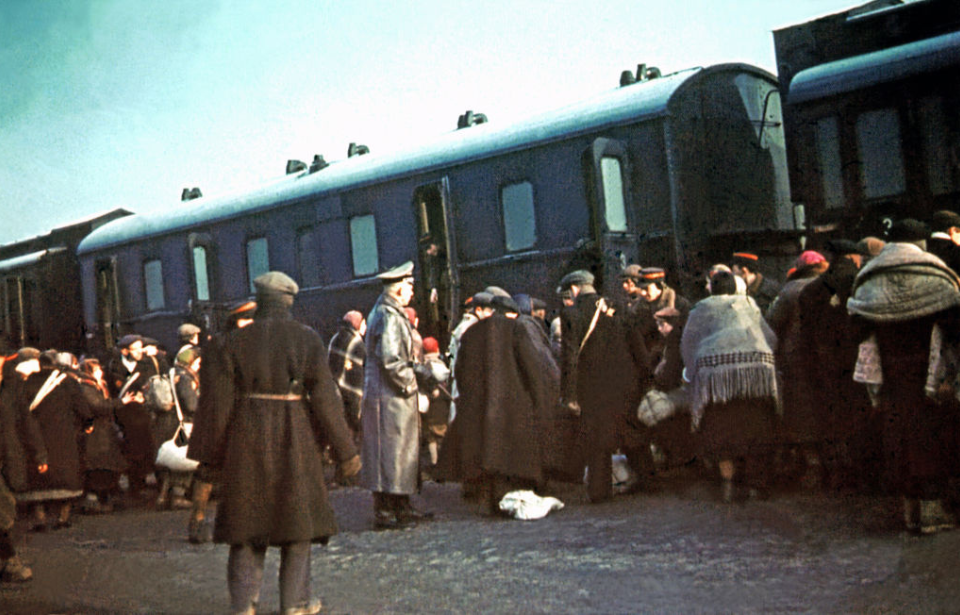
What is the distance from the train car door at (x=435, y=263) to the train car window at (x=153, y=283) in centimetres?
700

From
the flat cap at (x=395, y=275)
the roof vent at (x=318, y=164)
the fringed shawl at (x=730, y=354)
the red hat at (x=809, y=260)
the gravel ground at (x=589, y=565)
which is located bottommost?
the gravel ground at (x=589, y=565)

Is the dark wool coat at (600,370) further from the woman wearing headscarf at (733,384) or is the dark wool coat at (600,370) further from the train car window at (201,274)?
the train car window at (201,274)

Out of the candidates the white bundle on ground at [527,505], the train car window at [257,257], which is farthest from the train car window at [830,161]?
the train car window at [257,257]

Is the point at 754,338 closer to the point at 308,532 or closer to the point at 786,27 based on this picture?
the point at 308,532

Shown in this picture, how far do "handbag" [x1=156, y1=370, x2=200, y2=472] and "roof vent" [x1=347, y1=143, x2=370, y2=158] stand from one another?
8882mm

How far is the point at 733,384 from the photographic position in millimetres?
8773

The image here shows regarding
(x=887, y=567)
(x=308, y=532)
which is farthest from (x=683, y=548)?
(x=308, y=532)

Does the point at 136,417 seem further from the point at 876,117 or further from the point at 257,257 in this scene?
the point at 876,117

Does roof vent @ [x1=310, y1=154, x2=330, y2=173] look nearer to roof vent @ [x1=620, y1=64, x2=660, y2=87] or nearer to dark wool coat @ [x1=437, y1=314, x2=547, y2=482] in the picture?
roof vent @ [x1=620, y1=64, x2=660, y2=87]

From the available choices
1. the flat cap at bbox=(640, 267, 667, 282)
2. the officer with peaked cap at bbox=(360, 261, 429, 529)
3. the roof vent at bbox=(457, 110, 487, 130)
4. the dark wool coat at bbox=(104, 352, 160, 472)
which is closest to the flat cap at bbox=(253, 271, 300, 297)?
the officer with peaked cap at bbox=(360, 261, 429, 529)

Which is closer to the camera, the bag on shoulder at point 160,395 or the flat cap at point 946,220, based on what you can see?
the flat cap at point 946,220

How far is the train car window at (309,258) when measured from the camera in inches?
698

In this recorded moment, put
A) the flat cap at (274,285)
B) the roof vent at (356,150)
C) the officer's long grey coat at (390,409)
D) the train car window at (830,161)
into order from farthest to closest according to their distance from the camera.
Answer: the roof vent at (356,150), the train car window at (830,161), the officer's long grey coat at (390,409), the flat cap at (274,285)

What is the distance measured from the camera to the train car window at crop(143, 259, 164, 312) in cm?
2116
